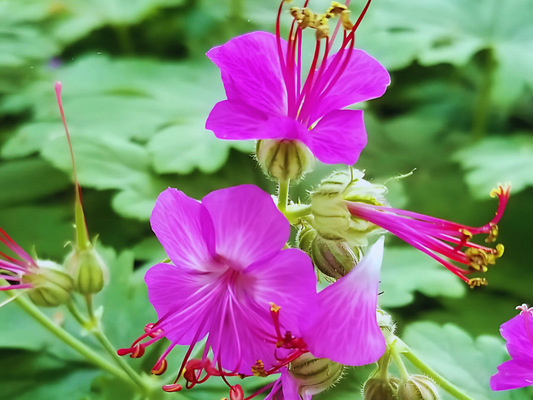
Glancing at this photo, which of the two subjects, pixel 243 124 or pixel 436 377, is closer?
pixel 243 124

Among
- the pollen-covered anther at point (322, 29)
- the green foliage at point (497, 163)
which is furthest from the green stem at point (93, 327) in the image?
the green foliage at point (497, 163)

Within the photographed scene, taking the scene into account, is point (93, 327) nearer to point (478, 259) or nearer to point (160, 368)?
point (160, 368)

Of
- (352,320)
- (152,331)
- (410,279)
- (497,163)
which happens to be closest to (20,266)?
(152,331)

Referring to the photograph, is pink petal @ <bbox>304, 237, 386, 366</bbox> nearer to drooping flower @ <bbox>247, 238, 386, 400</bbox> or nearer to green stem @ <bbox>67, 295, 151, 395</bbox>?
drooping flower @ <bbox>247, 238, 386, 400</bbox>

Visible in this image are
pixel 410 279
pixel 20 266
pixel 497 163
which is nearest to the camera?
pixel 20 266

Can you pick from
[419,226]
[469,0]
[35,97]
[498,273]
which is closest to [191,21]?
[35,97]

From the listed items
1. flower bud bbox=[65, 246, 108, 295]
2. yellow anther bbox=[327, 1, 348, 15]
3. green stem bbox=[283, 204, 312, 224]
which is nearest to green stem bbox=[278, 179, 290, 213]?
green stem bbox=[283, 204, 312, 224]

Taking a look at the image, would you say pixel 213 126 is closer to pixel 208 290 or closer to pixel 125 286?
pixel 208 290
